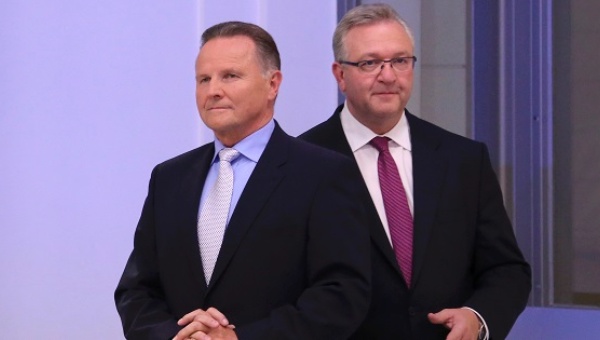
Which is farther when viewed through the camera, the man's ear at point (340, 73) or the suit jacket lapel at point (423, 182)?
the man's ear at point (340, 73)

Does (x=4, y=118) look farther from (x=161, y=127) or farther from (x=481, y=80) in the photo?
(x=481, y=80)

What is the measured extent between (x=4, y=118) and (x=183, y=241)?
1.81 m

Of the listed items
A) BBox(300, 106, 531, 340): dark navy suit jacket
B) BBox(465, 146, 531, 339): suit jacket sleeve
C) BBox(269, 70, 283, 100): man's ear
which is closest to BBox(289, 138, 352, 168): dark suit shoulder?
BBox(269, 70, 283, 100): man's ear

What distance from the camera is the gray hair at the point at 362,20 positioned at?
247 centimetres

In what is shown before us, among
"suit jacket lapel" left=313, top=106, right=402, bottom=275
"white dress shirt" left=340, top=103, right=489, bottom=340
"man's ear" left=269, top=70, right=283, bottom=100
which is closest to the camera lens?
"man's ear" left=269, top=70, right=283, bottom=100

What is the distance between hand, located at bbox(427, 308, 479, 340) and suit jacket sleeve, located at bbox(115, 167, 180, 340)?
0.56 meters

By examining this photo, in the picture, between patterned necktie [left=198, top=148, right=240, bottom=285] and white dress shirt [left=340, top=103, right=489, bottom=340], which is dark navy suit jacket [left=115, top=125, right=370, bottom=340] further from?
white dress shirt [left=340, top=103, right=489, bottom=340]

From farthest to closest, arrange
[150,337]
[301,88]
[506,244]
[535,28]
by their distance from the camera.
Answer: [301,88], [535,28], [506,244], [150,337]

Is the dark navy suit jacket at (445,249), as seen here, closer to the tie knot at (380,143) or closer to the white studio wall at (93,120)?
the tie knot at (380,143)

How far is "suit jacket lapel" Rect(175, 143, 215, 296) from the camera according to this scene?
6.91 ft

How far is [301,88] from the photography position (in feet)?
12.0

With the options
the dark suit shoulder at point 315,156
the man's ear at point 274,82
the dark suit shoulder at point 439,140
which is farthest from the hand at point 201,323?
the dark suit shoulder at point 439,140

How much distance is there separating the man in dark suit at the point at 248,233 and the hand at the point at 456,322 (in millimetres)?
258

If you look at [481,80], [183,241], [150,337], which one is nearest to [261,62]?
[183,241]
